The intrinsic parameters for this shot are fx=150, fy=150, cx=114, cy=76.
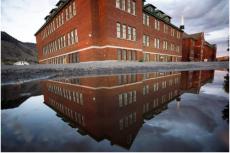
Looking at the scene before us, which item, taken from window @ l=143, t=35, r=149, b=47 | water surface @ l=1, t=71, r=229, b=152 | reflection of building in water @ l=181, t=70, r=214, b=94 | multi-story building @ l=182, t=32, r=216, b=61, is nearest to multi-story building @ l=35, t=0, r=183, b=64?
window @ l=143, t=35, r=149, b=47

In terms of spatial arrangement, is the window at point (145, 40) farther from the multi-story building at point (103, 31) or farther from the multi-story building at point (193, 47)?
the multi-story building at point (193, 47)

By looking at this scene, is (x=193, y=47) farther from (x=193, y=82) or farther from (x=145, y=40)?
(x=193, y=82)

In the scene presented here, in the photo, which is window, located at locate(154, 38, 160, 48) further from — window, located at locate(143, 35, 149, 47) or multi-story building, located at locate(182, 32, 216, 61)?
multi-story building, located at locate(182, 32, 216, 61)

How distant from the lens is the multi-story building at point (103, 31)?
783 inches

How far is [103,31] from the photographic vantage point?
20.0 m

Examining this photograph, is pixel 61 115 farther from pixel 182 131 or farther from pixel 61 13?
pixel 61 13

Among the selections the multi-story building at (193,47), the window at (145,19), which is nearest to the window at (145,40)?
the window at (145,19)

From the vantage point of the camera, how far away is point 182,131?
2.19 m

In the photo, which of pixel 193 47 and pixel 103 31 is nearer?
pixel 103 31

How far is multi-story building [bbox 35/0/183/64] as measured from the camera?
65.3ft

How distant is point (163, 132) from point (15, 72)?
10.1 metres

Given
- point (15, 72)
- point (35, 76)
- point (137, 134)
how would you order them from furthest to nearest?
point (35, 76) → point (15, 72) → point (137, 134)

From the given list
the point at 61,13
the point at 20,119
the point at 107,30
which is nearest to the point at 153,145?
the point at 20,119

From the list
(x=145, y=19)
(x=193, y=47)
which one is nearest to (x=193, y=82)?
(x=145, y=19)
